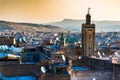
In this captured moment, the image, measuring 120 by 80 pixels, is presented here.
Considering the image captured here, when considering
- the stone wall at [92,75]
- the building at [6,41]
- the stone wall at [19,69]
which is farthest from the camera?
the building at [6,41]

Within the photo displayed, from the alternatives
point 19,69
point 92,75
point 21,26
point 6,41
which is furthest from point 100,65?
point 21,26

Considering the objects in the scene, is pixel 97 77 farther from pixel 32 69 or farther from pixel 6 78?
pixel 6 78

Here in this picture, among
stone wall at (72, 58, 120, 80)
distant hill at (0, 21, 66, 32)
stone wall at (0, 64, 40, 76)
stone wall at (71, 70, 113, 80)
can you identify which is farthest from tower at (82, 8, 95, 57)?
distant hill at (0, 21, 66, 32)

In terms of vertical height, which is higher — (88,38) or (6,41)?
(88,38)

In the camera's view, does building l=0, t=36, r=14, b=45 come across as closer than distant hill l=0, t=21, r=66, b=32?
Yes

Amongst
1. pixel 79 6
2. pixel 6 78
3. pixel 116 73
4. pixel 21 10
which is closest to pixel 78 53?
pixel 79 6

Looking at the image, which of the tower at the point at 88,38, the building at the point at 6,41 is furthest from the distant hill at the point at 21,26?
the tower at the point at 88,38

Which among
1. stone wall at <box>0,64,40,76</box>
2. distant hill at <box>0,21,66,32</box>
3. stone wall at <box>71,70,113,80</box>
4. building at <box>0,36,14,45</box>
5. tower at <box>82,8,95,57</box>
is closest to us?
stone wall at <box>0,64,40,76</box>

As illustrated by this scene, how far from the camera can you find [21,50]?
383 inches

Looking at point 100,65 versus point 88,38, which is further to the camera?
point 88,38

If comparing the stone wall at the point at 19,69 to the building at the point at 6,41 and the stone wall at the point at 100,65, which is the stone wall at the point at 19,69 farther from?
the building at the point at 6,41

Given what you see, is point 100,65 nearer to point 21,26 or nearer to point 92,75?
point 92,75

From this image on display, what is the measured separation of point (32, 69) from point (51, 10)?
3064 millimetres

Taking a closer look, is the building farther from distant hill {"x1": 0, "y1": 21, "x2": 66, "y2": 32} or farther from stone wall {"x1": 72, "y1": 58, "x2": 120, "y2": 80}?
stone wall {"x1": 72, "y1": 58, "x2": 120, "y2": 80}
